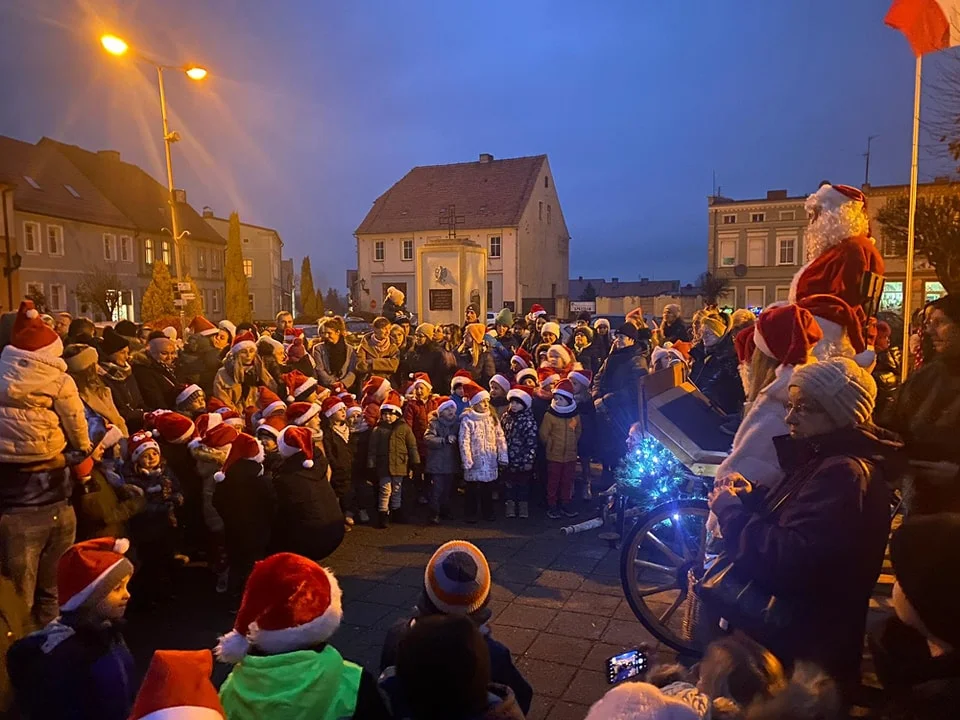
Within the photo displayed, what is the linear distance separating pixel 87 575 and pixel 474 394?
5368 mm

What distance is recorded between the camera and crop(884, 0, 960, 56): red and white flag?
22.6 ft

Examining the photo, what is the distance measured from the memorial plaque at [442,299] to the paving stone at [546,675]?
18.1 meters

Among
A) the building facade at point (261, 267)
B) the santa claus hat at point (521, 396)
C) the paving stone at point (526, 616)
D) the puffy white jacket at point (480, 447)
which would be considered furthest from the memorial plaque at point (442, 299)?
the building facade at point (261, 267)

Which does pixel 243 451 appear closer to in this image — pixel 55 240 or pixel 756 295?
pixel 55 240

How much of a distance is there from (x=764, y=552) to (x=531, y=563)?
389cm

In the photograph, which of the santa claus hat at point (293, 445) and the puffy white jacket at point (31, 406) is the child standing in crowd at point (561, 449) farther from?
the puffy white jacket at point (31, 406)

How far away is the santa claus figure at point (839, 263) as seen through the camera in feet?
14.5

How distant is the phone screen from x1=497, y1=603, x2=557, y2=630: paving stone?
275cm

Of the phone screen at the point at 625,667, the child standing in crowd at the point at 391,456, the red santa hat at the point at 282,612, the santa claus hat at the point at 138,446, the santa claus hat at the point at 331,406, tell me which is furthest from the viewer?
the child standing in crowd at the point at 391,456

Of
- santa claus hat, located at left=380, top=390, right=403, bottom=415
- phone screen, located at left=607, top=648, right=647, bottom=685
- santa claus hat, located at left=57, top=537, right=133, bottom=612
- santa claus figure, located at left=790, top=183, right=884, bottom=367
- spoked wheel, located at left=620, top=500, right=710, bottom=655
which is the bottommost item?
spoked wheel, located at left=620, top=500, right=710, bottom=655

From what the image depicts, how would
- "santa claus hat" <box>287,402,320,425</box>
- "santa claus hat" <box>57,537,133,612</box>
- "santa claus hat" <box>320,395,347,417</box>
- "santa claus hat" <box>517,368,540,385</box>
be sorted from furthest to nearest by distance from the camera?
"santa claus hat" <box>517,368,540,385</box>
"santa claus hat" <box>320,395,347,417</box>
"santa claus hat" <box>287,402,320,425</box>
"santa claus hat" <box>57,537,133,612</box>

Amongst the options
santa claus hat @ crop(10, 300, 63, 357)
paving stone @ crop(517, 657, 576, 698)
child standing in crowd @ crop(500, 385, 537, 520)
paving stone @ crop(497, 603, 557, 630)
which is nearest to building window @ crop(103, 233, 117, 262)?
child standing in crowd @ crop(500, 385, 537, 520)

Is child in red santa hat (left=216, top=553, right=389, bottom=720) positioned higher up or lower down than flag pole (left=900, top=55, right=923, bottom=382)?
lower down

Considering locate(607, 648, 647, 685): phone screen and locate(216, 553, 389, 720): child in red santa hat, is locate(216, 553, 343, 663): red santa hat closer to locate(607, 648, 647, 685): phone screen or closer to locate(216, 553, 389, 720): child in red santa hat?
locate(216, 553, 389, 720): child in red santa hat
